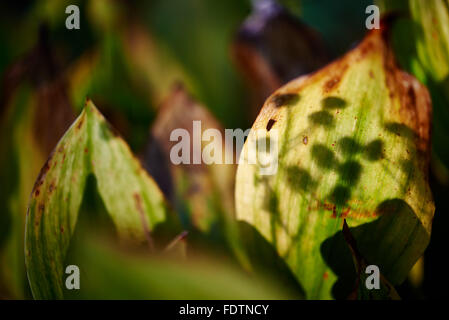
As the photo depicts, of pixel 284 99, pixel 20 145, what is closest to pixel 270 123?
pixel 284 99

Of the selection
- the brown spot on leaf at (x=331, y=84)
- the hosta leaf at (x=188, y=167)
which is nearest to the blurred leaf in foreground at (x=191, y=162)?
the hosta leaf at (x=188, y=167)

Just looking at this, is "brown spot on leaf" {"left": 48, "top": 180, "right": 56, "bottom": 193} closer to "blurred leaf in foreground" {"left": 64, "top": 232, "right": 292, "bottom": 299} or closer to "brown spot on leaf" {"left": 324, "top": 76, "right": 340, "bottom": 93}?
"blurred leaf in foreground" {"left": 64, "top": 232, "right": 292, "bottom": 299}

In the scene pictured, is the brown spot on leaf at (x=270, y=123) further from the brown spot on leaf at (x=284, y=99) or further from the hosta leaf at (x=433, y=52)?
the hosta leaf at (x=433, y=52)

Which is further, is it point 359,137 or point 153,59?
point 153,59

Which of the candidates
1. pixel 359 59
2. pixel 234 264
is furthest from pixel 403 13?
pixel 234 264

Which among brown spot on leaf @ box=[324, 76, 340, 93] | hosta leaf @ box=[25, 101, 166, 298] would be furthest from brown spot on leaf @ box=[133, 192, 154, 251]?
brown spot on leaf @ box=[324, 76, 340, 93]

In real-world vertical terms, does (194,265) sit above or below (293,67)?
below
